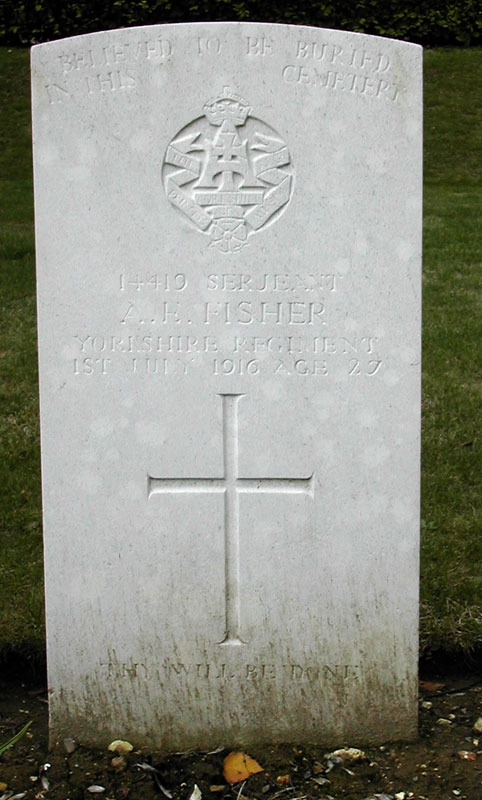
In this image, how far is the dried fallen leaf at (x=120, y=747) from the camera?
9.52 feet

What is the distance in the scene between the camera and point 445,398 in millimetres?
5273

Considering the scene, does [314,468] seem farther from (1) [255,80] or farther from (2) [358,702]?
(1) [255,80]

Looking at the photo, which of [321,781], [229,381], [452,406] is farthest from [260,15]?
[321,781]

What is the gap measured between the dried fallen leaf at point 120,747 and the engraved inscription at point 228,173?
1541 millimetres

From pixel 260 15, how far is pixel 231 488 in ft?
43.0

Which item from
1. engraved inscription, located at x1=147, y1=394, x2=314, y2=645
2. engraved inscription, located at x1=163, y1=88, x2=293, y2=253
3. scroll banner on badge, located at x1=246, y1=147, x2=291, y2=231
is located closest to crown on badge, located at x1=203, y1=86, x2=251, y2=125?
engraved inscription, located at x1=163, y1=88, x2=293, y2=253

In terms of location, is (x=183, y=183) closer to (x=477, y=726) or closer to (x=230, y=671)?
(x=230, y=671)

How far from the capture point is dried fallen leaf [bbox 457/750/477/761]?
283 cm

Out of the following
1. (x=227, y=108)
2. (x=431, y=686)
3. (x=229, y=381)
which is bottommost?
(x=431, y=686)

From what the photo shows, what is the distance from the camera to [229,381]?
279 cm

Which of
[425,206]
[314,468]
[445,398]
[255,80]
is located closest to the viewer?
[255,80]

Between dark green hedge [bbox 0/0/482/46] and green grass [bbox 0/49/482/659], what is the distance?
4.43 meters

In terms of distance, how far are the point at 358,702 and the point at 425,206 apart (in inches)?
292

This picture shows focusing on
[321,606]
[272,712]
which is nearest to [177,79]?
[321,606]
